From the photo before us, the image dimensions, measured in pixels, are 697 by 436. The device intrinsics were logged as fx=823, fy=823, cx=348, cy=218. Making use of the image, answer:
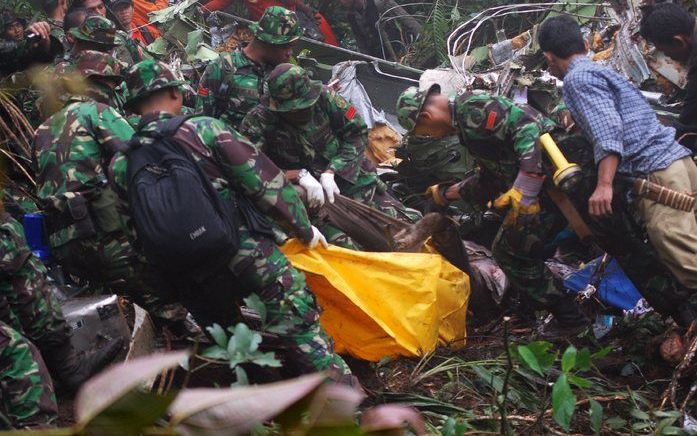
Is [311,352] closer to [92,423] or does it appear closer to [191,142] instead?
[191,142]

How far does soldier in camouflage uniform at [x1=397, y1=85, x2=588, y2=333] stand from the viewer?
4270mm

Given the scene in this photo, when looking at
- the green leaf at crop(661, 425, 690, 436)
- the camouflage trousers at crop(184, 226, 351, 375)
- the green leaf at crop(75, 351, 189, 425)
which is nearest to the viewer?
the green leaf at crop(75, 351, 189, 425)

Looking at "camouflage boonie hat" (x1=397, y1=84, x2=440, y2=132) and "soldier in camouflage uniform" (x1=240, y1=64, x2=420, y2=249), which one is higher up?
"camouflage boonie hat" (x1=397, y1=84, x2=440, y2=132)

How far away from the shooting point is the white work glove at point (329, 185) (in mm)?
4779

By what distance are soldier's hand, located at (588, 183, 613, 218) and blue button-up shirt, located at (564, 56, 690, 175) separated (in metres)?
0.14

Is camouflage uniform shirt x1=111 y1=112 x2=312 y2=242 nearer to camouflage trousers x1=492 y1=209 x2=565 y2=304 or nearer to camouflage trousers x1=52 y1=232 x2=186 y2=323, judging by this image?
camouflage trousers x1=52 y1=232 x2=186 y2=323

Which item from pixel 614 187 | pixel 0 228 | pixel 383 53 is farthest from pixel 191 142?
pixel 383 53

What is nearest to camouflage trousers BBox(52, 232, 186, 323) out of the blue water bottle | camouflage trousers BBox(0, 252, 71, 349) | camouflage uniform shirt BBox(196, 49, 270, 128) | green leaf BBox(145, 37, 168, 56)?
the blue water bottle

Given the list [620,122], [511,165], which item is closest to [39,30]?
[511,165]

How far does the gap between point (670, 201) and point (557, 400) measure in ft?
6.67

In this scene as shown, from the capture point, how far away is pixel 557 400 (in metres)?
2.21

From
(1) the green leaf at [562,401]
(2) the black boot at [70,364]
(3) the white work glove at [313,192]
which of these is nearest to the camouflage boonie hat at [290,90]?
(3) the white work glove at [313,192]

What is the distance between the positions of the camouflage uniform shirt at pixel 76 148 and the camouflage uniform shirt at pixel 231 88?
70.8 inches

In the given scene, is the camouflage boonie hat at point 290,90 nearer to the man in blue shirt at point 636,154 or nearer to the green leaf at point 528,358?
the man in blue shirt at point 636,154
